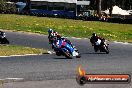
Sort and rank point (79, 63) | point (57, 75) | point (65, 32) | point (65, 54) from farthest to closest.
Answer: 1. point (65, 32)
2. point (65, 54)
3. point (79, 63)
4. point (57, 75)

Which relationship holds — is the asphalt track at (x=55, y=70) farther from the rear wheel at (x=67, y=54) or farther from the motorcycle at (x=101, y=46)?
the motorcycle at (x=101, y=46)

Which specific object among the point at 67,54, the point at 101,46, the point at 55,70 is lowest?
the point at 101,46

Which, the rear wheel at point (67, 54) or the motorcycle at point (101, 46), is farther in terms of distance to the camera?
the motorcycle at point (101, 46)

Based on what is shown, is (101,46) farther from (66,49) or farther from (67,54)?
(67,54)

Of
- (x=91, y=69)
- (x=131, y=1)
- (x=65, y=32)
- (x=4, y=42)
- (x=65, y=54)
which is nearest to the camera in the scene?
(x=91, y=69)

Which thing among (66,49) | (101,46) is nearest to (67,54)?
(66,49)

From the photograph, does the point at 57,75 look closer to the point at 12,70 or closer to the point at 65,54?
the point at 12,70

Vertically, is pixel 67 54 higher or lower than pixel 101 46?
higher

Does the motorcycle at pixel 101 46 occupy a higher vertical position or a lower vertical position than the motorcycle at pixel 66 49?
lower

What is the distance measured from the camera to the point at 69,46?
A: 75.9 ft

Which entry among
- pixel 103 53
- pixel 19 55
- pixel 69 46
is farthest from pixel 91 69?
pixel 103 53

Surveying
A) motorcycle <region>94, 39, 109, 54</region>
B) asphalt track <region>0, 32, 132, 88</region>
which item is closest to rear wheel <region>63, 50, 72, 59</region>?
asphalt track <region>0, 32, 132, 88</region>

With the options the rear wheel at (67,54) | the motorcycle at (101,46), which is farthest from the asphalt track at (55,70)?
the motorcycle at (101,46)

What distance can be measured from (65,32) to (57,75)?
29.7 meters
